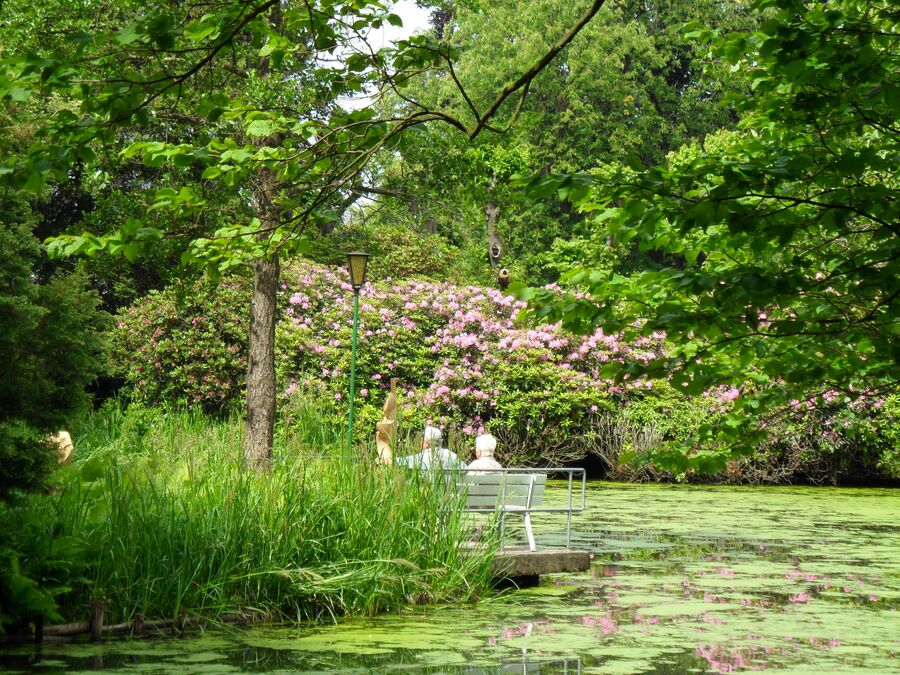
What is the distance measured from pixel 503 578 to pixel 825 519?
7780 mm

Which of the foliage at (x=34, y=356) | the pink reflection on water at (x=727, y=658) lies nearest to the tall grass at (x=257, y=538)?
the foliage at (x=34, y=356)

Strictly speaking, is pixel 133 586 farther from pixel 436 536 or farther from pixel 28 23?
pixel 28 23

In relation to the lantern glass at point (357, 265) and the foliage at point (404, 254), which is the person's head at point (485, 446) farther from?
the foliage at point (404, 254)

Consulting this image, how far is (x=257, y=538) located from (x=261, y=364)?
15.0 feet

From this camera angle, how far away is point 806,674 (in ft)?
20.0

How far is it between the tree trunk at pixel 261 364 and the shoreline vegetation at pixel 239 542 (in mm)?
2840

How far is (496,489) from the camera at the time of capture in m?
9.30

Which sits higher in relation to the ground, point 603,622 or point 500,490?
point 500,490

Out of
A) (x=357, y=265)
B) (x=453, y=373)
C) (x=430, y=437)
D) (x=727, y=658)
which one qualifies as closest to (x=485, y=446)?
(x=430, y=437)

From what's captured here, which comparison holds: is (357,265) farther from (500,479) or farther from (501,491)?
(501,491)

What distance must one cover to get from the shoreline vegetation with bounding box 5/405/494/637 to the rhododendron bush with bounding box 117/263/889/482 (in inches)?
424

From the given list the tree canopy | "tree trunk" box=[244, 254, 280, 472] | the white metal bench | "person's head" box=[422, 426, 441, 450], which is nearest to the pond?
the white metal bench

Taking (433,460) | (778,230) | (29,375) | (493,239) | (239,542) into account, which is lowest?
(239,542)

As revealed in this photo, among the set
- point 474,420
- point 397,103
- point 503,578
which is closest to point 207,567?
point 503,578
